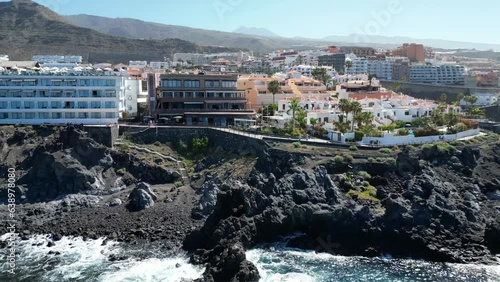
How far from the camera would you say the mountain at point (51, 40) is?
537 ft

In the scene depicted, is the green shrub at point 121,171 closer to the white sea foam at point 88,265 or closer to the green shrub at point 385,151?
the white sea foam at point 88,265

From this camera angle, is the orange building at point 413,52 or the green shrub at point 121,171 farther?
the orange building at point 413,52

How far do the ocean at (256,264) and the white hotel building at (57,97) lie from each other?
94.8 ft

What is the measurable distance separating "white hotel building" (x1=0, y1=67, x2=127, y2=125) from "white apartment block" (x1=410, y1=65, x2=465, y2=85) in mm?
101197

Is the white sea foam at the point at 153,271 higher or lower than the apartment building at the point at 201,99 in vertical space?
lower

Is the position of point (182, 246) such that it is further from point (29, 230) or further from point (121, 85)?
point (121, 85)

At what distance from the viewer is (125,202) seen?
52.7 m

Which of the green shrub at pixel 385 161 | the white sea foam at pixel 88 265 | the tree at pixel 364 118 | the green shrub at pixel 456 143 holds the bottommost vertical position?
the white sea foam at pixel 88 265

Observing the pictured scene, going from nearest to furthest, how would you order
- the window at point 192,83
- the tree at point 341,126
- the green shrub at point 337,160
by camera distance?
the green shrub at point 337,160
the tree at point 341,126
the window at point 192,83

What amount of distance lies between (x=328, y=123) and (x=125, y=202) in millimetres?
31501

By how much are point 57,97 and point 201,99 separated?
20.7 meters

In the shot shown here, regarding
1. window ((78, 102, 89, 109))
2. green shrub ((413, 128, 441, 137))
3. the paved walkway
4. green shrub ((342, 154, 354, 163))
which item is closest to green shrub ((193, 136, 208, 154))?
the paved walkway

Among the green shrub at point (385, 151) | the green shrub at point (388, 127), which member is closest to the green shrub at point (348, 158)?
the green shrub at point (385, 151)

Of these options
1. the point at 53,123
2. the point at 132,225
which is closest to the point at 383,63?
the point at 53,123
